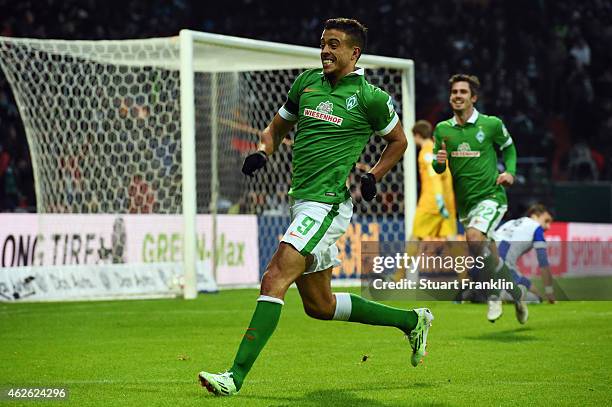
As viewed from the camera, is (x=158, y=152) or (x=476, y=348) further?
(x=158, y=152)

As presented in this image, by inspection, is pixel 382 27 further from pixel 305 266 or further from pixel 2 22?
pixel 305 266

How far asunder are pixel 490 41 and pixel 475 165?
51.9ft

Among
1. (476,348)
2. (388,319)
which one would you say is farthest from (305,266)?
(476,348)

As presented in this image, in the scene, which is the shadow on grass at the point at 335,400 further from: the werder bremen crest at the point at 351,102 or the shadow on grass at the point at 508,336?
the shadow on grass at the point at 508,336

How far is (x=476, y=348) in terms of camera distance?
823 cm

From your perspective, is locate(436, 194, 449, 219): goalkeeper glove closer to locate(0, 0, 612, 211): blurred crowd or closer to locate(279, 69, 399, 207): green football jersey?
locate(279, 69, 399, 207): green football jersey

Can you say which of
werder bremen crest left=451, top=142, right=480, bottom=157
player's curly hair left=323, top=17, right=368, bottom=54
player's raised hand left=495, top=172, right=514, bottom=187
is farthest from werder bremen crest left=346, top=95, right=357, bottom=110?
werder bremen crest left=451, top=142, right=480, bottom=157

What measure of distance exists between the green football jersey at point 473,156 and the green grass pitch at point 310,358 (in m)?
1.20

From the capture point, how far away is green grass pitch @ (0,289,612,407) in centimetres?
586

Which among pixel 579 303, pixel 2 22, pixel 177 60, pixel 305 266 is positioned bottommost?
pixel 579 303

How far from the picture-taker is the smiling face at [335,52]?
6117 millimetres

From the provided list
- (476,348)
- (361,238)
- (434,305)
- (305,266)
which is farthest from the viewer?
(361,238)

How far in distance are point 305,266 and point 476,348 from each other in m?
2.73

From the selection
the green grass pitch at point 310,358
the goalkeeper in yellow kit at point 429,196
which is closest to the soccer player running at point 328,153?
the green grass pitch at point 310,358
